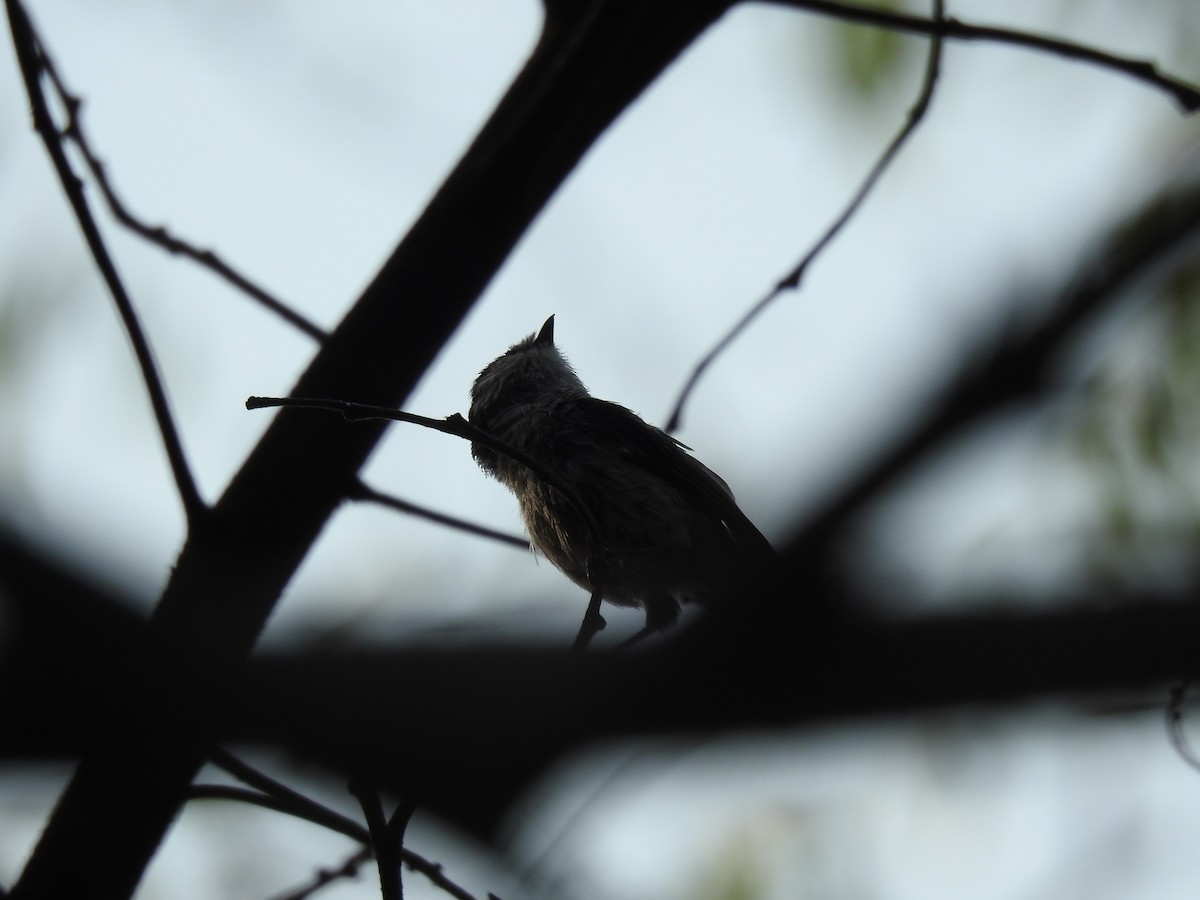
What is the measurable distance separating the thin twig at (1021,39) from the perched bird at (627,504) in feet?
6.22

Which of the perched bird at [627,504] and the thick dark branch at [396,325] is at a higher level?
the perched bird at [627,504]

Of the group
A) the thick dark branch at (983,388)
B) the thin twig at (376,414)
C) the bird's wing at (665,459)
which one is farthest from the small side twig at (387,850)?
the bird's wing at (665,459)

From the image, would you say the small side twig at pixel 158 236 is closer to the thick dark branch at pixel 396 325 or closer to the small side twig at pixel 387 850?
the thick dark branch at pixel 396 325

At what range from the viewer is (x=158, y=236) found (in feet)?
10.4

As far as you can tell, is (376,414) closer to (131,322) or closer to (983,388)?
(131,322)

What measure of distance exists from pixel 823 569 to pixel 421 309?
2.03 meters

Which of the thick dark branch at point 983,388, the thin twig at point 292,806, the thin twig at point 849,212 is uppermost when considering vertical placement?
the thin twig at point 849,212

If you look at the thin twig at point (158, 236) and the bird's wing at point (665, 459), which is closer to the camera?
the thin twig at point (158, 236)

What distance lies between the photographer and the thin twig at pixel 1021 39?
98.2 inches

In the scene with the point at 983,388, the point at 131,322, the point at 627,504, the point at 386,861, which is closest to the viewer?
the point at 983,388

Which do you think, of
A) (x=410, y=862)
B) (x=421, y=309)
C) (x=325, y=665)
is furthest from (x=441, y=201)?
(x=325, y=665)

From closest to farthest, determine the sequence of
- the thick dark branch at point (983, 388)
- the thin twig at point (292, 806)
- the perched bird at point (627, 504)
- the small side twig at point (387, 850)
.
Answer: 1. the thick dark branch at point (983, 388)
2. the small side twig at point (387, 850)
3. the thin twig at point (292, 806)
4. the perched bird at point (627, 504)

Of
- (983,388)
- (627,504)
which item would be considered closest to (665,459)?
(627,504)

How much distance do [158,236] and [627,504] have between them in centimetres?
197
